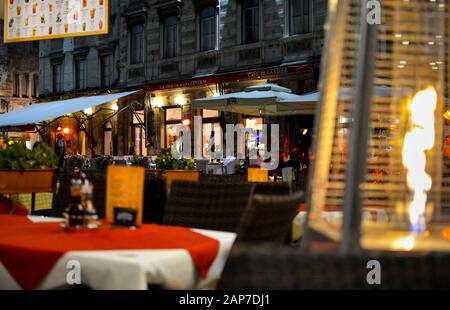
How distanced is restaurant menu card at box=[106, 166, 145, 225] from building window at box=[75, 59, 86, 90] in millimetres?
26058

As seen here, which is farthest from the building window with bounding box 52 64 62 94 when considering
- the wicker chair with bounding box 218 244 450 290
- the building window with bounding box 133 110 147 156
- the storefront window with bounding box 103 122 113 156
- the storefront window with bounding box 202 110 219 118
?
the wicker chair with bounding box 218 244 450 290

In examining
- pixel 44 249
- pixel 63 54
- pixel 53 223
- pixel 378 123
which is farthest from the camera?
pixel 63 54

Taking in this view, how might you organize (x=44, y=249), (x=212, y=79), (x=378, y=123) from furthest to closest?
(x=212, y=79) → (x=378, y=123) → (x=44, y=249)

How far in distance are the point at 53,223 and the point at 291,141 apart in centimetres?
1565

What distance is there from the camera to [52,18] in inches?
565

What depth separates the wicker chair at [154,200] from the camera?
4.20 metres

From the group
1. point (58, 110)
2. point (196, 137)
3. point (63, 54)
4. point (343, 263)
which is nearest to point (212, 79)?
point (196, 137)

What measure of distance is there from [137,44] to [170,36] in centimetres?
221

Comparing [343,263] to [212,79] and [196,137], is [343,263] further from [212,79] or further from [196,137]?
[196,137]

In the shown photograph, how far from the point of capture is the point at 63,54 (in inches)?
1161

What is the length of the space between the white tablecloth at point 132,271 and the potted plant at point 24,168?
9.92ft

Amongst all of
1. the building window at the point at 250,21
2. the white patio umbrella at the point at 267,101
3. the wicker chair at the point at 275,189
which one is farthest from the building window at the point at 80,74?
the wicker chair at the point at 275,189

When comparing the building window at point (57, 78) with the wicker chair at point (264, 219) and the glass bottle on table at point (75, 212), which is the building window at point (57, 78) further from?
the wicker chair at point (264, 219)

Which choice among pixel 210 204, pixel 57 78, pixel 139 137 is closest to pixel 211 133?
pixel 139 137
